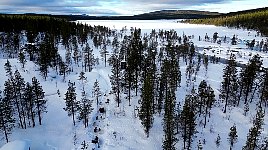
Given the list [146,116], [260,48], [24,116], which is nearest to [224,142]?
[146,116]

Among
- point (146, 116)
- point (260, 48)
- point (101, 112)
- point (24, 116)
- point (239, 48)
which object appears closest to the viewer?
point (146, 116)

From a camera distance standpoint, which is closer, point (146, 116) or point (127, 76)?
point (146, 116)

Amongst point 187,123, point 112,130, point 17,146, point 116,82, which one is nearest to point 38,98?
point 17,146

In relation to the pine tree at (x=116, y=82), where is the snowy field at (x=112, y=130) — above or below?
below

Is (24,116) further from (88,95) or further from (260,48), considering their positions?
A: (260,48)

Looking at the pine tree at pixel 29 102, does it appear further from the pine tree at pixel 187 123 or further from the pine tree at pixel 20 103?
the pine tree at pixel 187 123

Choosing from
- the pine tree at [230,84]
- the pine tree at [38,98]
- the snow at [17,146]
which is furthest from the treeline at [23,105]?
the pine tree at [230,84]

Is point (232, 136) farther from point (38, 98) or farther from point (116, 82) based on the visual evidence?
point (38, 98)

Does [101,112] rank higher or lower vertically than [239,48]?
lower

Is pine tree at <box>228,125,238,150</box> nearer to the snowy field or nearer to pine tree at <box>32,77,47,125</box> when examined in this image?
the snowy field

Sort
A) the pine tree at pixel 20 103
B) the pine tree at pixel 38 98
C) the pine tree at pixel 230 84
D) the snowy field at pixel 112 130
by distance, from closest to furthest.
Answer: the snowy field at pixel 112 130 < the pine tree at pixel 20 103 < the pine tree at pixel 38 98 < the pine tree at pixel 230 84

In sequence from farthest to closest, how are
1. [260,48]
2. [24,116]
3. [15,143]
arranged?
[260,48]
[24,116]
[15,143]
